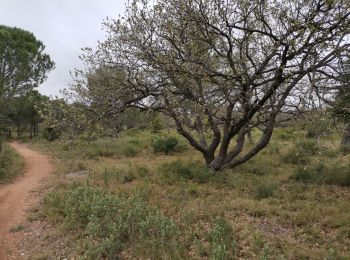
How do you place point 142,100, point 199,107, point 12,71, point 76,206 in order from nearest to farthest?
1. point 76,206
2. point 199,107
3. point 142,100
4. point 12,71

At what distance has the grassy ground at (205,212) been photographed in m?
7.06

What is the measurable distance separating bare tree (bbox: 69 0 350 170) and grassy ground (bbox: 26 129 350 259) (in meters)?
2.12

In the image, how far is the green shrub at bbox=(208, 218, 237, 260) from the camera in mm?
6292

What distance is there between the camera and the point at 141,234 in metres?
7.52

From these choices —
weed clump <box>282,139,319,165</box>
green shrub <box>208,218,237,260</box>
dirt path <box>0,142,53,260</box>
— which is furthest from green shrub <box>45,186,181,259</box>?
weed clump <box>282,139,319,165</box>

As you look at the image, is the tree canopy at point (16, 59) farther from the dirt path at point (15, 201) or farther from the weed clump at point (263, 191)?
the weed clump at point (263, 191)

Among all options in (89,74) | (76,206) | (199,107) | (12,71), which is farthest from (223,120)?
(12,71)

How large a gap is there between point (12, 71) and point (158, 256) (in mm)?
18476

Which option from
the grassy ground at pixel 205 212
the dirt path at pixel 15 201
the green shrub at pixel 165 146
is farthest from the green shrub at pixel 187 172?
the green shrub at pixel 165 146

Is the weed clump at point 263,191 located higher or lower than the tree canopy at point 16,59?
lower

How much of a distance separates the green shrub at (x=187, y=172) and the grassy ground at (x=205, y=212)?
1.5 inches

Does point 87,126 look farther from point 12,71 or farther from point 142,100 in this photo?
point 12,71

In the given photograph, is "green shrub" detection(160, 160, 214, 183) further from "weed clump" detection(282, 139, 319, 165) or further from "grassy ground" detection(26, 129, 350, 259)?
"weed clump" detection(282, 139, 319, 165)

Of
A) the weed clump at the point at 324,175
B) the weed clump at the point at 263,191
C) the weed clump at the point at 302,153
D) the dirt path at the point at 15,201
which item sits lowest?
the dirt path at the point at 15,201
